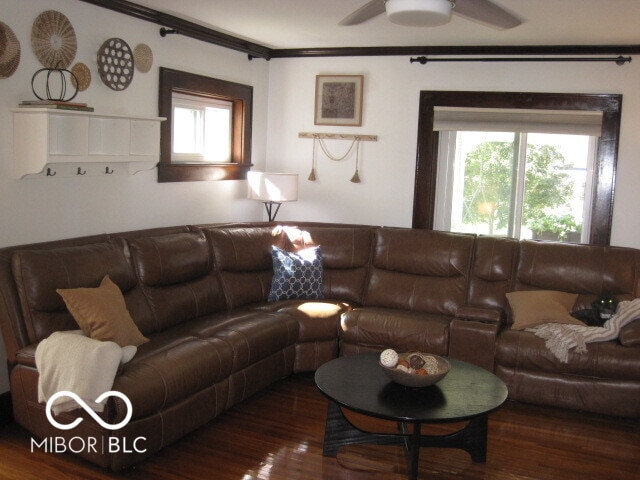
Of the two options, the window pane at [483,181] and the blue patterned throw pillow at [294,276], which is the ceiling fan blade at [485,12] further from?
the window pane at [483,181]

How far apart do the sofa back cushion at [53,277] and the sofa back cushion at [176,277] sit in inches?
8.8

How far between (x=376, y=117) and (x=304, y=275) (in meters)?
1.54

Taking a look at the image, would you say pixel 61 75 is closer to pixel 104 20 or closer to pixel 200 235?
pixel 104 20

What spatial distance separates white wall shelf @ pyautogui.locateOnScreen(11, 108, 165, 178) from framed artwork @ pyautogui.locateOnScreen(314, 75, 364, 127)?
1.78 meters

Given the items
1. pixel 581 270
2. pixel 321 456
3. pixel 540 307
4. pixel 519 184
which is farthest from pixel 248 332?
pixel 519 184

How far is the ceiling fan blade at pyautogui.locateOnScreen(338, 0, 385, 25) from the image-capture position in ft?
9.46

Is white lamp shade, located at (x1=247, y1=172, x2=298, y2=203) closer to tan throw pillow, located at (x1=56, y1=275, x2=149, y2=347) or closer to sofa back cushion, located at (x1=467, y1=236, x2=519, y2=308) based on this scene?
sofa back cushion, located at (x1=467, y1=236, x2=519, y2=308)

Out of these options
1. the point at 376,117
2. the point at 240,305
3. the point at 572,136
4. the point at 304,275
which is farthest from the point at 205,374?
the point at 572,136

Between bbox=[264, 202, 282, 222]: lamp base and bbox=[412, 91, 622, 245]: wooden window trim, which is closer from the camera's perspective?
bbox=[412, 91, 622, 245]: wooden window trim

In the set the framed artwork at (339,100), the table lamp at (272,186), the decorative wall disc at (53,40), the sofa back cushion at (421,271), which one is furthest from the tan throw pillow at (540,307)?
the decorative wall disc at (53,40)

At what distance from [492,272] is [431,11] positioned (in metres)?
2.51

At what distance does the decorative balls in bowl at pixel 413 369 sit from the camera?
3070mm

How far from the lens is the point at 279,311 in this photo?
14.7 feet

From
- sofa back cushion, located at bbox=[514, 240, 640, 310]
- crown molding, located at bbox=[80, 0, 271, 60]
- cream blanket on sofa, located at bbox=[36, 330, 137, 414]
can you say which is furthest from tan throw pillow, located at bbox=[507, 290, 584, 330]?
crown molding, located at bbox=[80, 0, 271, 60]
